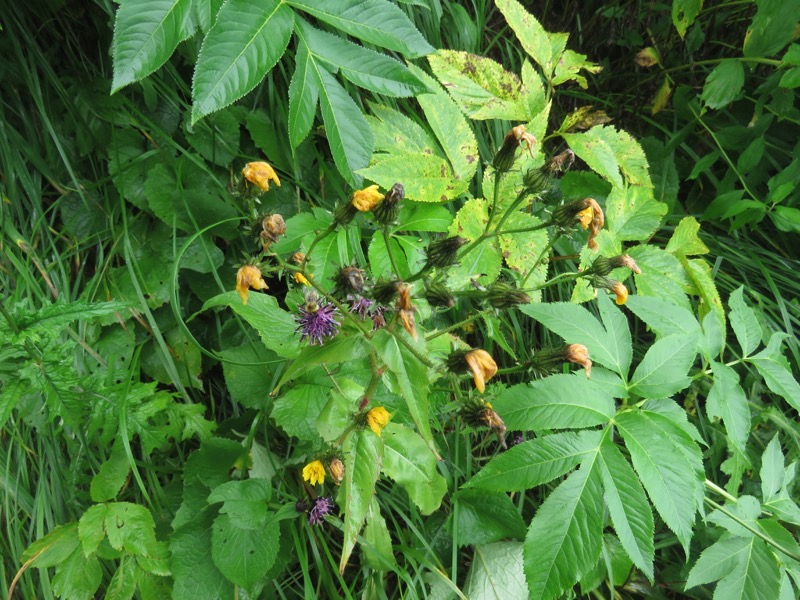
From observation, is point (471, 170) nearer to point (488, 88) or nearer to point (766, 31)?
point (488, 88)

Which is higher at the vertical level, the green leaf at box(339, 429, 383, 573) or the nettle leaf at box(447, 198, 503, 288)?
the nettle leaf at box(447, 198, 503, 288)

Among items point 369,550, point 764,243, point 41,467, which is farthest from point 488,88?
point 41,467

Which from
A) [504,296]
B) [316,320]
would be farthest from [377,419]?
[504,296]

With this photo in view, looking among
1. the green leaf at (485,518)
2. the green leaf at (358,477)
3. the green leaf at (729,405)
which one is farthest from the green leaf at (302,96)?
the green leaf at (729,405)

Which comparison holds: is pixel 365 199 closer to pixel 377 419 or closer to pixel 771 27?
pixel 377 419

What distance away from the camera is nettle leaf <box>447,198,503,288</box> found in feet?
4.62

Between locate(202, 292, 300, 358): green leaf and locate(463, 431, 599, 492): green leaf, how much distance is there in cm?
46

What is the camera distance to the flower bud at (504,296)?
3.51 ft

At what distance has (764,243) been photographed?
90.3 inches

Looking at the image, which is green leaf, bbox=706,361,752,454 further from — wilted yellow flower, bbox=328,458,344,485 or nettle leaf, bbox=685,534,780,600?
wilted yellow flower, bbox=328,458,344,485

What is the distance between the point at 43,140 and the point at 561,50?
158 centimetres

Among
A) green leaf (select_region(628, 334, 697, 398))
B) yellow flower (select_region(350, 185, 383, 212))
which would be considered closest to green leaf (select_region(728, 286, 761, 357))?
green leaf (select_region(628, 334, 697, 398))

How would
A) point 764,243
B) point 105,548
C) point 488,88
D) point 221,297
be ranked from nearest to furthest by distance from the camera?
1. point 221,297
2. point 105,548
3. point 488,88
4. point 764,243

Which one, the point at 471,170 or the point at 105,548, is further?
the point at 471,170
